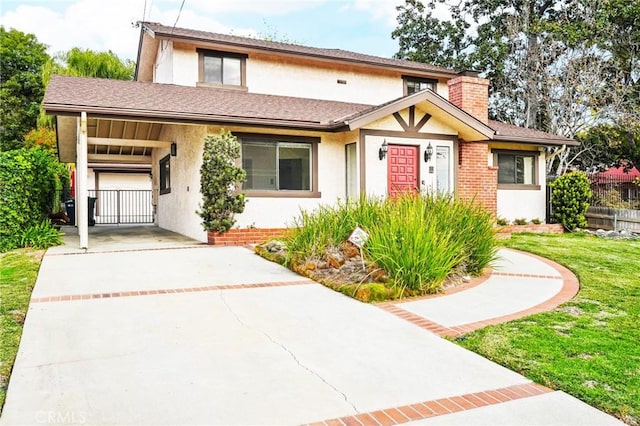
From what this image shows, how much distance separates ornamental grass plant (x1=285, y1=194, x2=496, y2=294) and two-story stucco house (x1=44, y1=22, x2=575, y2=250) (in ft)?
11.8

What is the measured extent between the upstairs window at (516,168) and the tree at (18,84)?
29.1m

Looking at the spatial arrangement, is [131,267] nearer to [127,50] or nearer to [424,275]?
[424,275]

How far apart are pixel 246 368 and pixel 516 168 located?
47.0 feet

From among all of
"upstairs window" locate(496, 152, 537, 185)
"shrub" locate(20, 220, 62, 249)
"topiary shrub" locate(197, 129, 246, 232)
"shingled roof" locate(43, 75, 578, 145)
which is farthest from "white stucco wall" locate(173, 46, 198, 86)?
"upstairs window" locate(496, 152, 537, 185)

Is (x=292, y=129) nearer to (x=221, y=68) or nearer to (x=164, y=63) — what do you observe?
(x=221, y=68)

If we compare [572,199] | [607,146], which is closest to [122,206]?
[572,199]

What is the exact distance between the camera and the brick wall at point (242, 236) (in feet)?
36.1

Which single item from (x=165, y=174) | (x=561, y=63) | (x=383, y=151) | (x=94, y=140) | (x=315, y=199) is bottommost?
(x=315, y=199)

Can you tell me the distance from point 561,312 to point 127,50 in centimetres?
3507

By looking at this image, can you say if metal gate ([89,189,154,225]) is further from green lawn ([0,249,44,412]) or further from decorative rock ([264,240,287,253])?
decorative rock ([264,240,287,253])

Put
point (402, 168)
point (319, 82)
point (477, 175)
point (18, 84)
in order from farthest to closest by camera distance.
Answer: point (18, 84), point (319, 82), point (477, 175), point (402, 168)

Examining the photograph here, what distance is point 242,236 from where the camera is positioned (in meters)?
11.4

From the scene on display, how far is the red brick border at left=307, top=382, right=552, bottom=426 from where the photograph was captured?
2.94 m

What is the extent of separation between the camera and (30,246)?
10.3m
